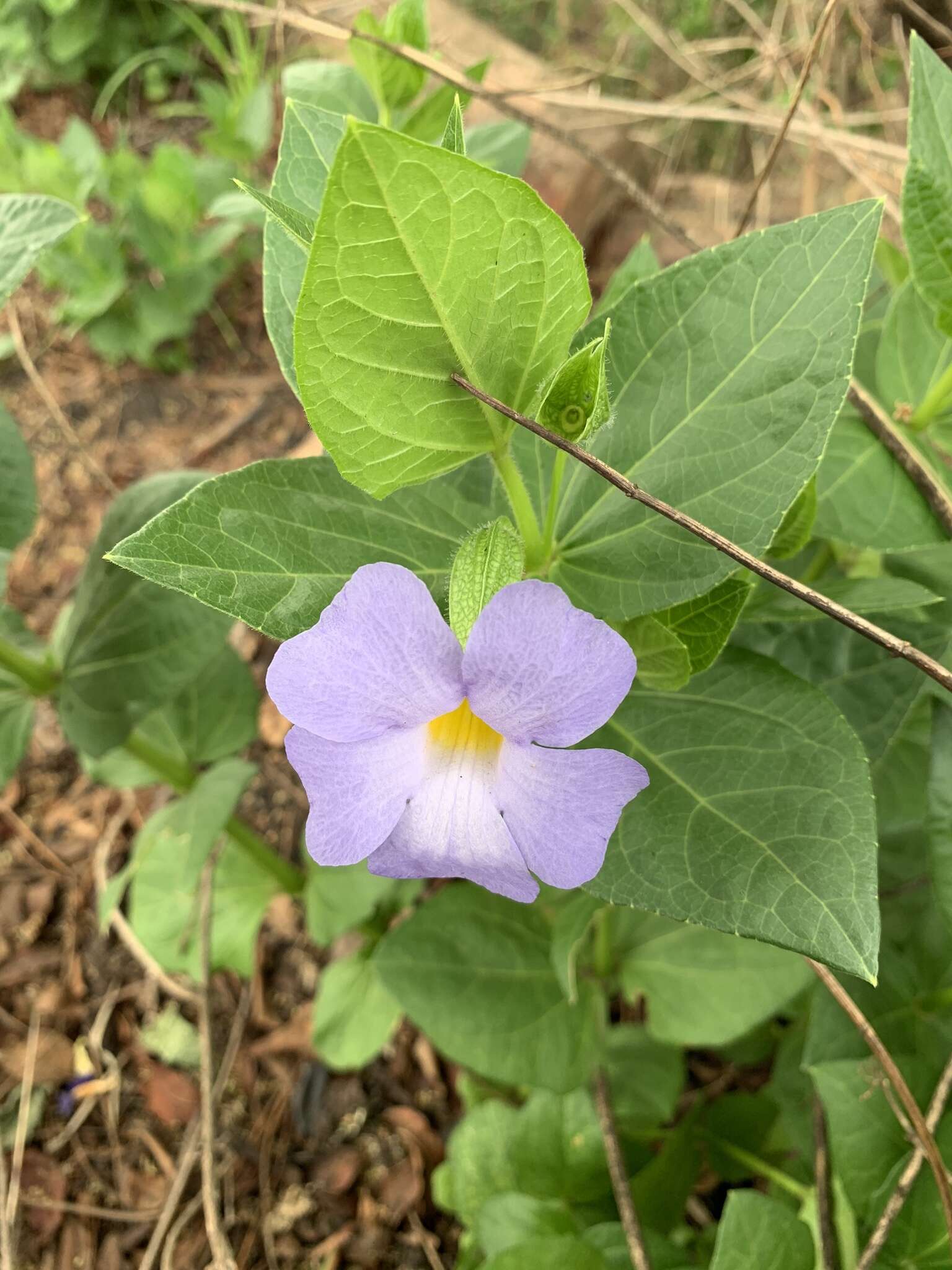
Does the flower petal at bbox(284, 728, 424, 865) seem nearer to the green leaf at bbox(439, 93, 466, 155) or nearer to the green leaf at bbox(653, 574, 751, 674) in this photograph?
the green leaf at bbox(653, 574, 751, 674)

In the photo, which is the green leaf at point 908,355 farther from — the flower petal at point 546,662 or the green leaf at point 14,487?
the green leaf at point 14,487

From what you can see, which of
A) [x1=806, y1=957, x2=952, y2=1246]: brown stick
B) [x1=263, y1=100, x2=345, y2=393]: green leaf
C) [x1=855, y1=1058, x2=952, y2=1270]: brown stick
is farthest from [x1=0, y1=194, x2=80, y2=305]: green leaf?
[x1=855, y1=1058, x2=952, y2=1270]: brown stick

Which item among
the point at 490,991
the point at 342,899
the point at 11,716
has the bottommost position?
the point at 342,899

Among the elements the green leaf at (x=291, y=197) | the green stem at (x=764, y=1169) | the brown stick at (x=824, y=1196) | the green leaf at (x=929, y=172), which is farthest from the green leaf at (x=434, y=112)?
the green stem at (x=764, y=1169)

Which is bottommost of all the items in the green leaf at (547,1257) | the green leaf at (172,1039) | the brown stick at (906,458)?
the green leaf at (172,1039)

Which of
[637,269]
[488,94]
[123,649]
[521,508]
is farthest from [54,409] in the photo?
[521,508]

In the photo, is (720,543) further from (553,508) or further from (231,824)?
(231,824)
